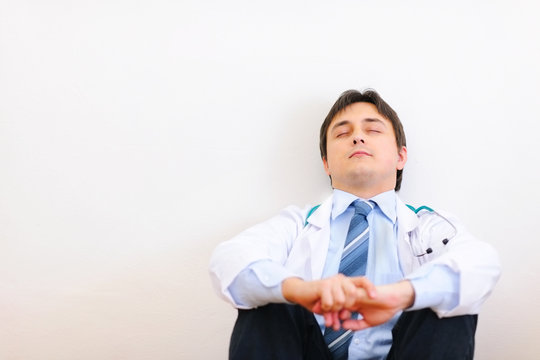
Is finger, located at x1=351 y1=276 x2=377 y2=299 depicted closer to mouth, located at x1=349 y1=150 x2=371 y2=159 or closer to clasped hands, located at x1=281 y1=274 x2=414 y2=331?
clasped hands, located at x1=281 y1=274 x2=414 y2=331

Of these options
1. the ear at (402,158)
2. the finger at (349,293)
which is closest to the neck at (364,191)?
the ear at (402,158)

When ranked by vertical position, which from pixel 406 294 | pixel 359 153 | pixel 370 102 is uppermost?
pixel 370 102

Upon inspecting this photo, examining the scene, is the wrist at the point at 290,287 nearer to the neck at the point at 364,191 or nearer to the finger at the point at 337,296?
the finger at the point at 337,296

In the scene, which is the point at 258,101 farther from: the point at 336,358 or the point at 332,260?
the point at 336,358

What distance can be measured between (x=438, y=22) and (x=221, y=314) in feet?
3.70

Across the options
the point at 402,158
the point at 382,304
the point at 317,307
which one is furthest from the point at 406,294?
the point at 402,158

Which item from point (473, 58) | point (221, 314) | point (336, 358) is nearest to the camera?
point (336, 358)

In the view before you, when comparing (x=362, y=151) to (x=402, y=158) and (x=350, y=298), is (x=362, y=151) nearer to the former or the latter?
(x=402, y=158)

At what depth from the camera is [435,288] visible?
84 cm

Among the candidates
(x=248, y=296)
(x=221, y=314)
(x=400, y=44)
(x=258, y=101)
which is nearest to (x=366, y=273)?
(x=248, y=296)

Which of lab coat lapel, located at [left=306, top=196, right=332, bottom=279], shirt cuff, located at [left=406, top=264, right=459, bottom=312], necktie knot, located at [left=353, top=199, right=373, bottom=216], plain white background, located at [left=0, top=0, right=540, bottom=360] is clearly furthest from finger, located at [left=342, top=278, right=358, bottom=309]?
plain white background, located at [left=0, top=0, right=540, bottom=360]

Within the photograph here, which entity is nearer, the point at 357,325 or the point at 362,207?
the point at 357,325

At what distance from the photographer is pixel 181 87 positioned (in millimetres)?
1417

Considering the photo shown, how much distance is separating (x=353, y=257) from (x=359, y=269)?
0.03 metres
